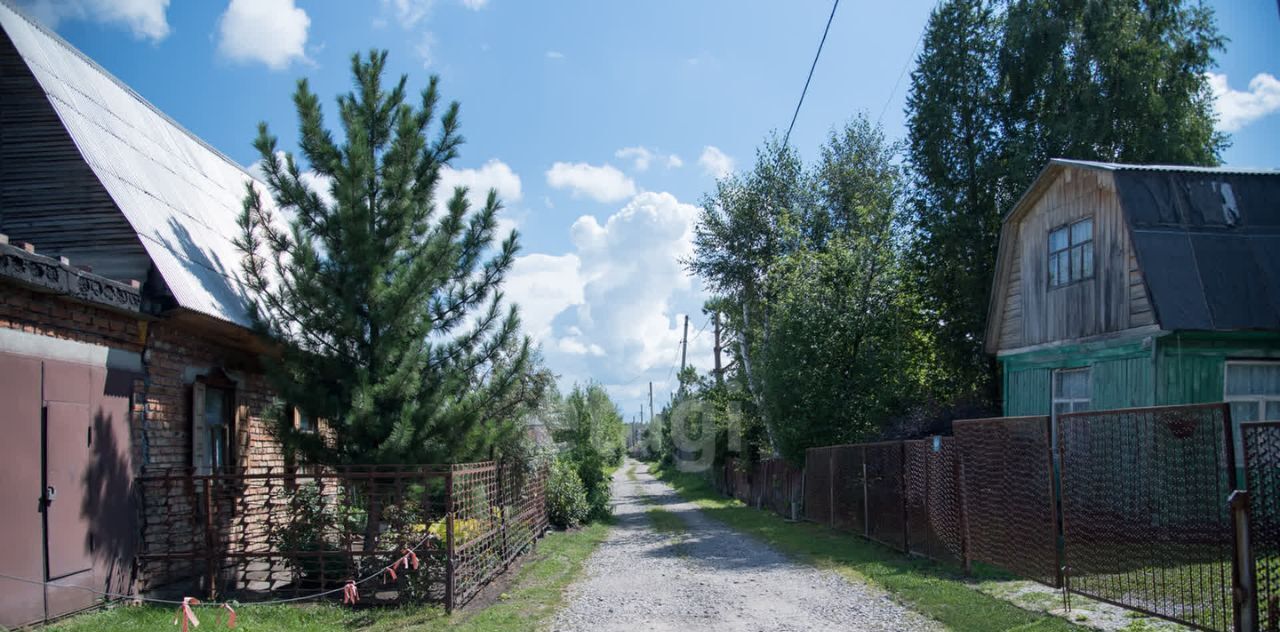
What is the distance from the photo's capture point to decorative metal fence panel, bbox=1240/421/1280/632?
5.77 meters

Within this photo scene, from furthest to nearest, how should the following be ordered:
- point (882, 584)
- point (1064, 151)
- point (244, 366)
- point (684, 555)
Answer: point (1064, 151) → point (684, 555) → point (244, 366) → point (882, 584)

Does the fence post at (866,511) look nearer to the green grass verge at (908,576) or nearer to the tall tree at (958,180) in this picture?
the green grass verge at (908,576)

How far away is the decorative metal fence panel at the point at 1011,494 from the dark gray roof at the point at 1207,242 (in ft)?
14.4

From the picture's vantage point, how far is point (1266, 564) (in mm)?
5730

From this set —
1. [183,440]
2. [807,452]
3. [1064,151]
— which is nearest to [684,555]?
[807,452]

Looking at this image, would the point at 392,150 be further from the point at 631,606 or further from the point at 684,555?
the point at 684,555

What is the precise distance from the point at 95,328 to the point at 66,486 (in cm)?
155

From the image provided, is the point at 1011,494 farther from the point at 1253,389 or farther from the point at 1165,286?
the point at 1253,389

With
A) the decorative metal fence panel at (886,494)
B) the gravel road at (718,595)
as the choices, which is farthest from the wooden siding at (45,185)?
the decorative metal fence panel at (886,494)

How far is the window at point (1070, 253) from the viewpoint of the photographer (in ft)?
48.6

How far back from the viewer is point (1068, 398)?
15711 millimetres

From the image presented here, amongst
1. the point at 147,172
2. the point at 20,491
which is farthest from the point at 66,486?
the point at 147,172

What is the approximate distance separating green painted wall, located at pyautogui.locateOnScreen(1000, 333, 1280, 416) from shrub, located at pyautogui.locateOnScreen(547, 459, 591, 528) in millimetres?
11658

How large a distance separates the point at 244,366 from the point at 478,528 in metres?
4.08
